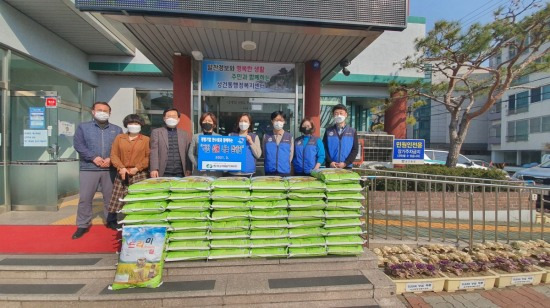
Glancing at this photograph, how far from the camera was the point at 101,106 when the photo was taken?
13.9ft

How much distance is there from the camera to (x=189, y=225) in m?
3.32

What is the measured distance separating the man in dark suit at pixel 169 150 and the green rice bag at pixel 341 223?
211 centimetres

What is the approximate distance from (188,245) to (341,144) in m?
2.51

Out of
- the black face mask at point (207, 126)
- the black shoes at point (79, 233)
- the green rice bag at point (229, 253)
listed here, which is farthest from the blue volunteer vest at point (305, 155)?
the black shoes at point (79, 233)

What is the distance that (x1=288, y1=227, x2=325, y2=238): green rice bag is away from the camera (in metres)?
3.47

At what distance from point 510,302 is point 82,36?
33.5 ft

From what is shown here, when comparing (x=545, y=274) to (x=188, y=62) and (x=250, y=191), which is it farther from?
(x=188, y=62)

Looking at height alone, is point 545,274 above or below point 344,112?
below

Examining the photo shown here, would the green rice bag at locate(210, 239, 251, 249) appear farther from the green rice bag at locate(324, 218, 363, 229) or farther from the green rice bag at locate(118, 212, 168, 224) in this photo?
the green rice bag at locate(324, 218, 363, 229)

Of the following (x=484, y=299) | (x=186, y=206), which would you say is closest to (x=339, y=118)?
(x=186, y=206)

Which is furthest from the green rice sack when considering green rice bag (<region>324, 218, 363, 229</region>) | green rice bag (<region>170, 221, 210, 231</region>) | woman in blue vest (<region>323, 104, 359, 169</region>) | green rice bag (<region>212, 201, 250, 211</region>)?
woman in blue vest (<region>323, 104, 359, 169</region>)

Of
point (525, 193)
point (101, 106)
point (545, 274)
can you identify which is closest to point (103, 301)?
point (101, 106)

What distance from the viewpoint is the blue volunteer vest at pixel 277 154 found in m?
4.21

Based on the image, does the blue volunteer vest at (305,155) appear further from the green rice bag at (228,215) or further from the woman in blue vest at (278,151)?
the green rice bag at (228,215)
